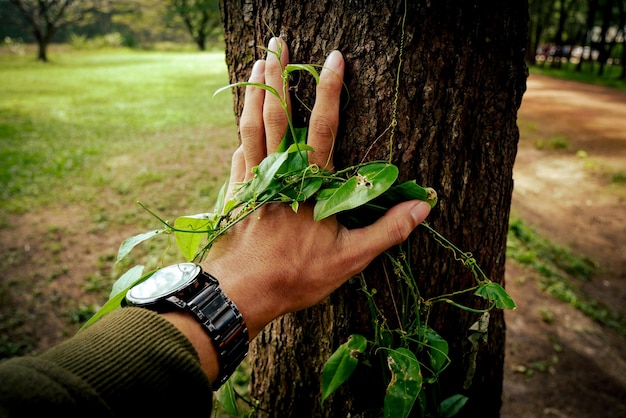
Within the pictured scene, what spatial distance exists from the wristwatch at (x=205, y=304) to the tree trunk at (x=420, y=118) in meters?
0.39

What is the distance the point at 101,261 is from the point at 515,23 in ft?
12.9

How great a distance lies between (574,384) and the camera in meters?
2.54

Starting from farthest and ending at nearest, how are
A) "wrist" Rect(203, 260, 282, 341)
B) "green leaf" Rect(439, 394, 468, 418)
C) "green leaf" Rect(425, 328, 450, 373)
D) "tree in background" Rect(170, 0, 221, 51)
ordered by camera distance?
1. "tree in background" Rect(170, 0, 221, 51)
2. "green leaf" Rect(439, 394, 468, 418)
3. "green leaf" Rect(425, 328, 450, 373)
4. "wrist" Rect(203, 260, 282, 341)

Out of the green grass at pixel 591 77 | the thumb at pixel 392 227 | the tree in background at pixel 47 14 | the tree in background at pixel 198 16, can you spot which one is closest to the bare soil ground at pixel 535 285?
the thumb at pixel 392 227

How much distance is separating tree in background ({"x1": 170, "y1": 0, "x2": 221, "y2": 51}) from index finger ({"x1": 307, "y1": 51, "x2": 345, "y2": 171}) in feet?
112

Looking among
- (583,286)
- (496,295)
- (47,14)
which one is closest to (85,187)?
(496,295)

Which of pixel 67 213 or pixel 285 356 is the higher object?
pixel 285 356

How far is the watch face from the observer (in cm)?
96

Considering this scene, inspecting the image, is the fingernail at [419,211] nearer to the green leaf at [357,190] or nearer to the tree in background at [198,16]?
the green leaf at [357,190]

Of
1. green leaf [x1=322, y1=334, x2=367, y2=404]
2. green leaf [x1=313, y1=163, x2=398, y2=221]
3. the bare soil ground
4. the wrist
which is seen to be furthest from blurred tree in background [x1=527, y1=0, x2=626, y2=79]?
the wrist

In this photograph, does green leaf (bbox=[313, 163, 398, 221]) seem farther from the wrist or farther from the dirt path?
the dirt path

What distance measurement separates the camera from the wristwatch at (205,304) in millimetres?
947

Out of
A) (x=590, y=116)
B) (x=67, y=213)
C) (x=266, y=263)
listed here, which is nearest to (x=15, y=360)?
(x=266, y=263)

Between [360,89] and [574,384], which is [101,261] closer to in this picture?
[360,89]
